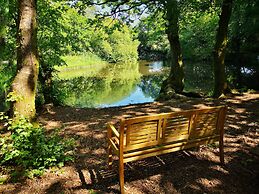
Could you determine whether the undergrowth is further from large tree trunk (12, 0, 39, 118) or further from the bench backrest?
the bench backrest

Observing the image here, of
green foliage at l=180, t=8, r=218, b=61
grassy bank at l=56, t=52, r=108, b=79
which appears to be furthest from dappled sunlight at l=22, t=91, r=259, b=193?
grassy bank at l=56, t=52, r=108, b=79

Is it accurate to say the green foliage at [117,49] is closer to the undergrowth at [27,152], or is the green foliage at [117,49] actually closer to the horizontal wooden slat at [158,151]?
the undergrowth at [27,152]

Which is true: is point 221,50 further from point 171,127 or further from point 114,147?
point 114,147

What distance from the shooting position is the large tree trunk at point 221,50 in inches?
416

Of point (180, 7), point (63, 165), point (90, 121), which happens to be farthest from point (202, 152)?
point (180, 7)

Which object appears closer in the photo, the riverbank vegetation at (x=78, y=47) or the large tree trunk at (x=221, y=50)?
the riverbank vegetation at (x=78, y=47)

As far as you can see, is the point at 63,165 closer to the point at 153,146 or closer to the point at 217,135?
the point at 153,146

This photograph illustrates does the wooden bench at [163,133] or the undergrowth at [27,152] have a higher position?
the wooden bench at [163,133]

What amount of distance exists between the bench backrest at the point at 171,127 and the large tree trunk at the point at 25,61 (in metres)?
2.01

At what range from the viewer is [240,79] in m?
19.1

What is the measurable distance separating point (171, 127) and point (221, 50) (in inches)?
301

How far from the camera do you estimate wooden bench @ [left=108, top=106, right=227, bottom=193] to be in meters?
3.94

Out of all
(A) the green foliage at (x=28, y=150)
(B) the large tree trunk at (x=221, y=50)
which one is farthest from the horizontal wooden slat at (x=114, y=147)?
(B) the large tree trunk at (x=221, y=50)

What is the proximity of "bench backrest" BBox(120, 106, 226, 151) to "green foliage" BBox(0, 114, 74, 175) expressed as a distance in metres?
1.44
